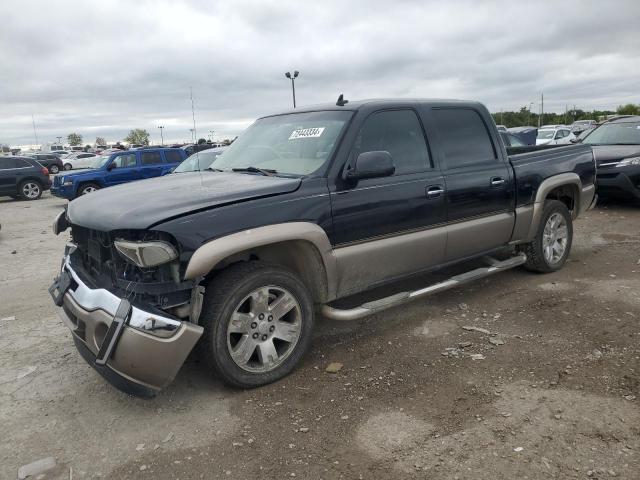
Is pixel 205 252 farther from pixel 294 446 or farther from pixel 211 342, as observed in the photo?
pixel 294 446

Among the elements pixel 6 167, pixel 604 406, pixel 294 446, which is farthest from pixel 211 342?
pixel 6 167

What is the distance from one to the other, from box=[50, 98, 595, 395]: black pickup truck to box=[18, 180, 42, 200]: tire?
1608 centimetres

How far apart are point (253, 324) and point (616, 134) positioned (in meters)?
10.2

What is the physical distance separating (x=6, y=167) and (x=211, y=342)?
59.2 ft

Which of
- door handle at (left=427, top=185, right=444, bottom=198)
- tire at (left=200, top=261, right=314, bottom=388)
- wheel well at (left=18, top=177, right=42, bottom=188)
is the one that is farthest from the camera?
wheel well at (left=18, top=177, right=42, bottom=188)

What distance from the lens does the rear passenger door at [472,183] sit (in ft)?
14.3

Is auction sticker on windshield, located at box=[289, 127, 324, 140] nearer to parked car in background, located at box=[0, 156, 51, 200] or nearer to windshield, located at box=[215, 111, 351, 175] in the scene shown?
windshield, located at box=[215, 111, 351, 175]

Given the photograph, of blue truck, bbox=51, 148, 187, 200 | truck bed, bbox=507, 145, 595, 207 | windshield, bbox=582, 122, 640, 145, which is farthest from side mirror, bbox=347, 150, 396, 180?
blue truck, bbox=51, 148, 187, 200

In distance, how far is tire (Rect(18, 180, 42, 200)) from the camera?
58.1 feet

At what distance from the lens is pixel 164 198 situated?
3234 mm

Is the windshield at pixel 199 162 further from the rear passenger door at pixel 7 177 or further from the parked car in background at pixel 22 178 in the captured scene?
the rear passenger door at pixel 7 177

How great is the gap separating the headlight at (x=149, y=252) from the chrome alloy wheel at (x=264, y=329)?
56cm

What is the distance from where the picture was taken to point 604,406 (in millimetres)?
2986

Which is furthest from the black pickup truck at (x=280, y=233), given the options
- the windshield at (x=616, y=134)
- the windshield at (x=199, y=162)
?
the windshield at (x=616, y=134)
